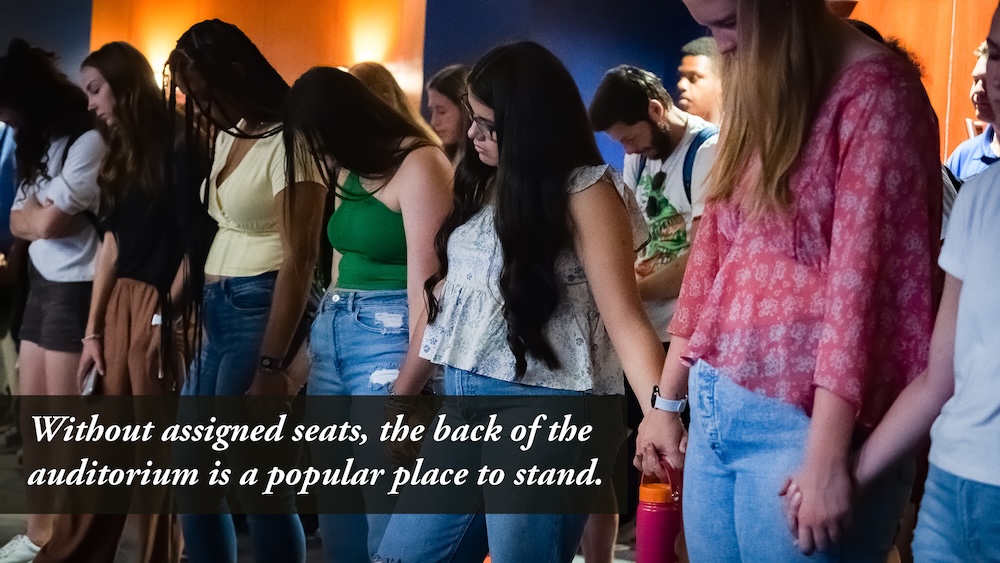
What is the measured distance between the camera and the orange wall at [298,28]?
2680 mm

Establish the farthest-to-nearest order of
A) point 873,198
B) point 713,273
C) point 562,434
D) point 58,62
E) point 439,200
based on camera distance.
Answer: point 58,62 → point 439,200 → point 562,434 → point 713,273 → point 873,198

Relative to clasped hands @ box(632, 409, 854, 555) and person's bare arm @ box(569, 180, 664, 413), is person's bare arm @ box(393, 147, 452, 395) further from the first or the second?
clasped hands @ box(632, 409, 854, 555)

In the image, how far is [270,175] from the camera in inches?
105

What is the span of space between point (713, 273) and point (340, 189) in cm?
119

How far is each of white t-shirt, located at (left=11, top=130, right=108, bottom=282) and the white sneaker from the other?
27.6 inches

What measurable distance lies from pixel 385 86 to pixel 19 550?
1.58m

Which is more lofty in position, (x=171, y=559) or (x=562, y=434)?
(x=562, y=434)

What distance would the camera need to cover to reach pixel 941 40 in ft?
8.09

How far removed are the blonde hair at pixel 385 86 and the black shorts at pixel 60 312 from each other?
93 centimetres

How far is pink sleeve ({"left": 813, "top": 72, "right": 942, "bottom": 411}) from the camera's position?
3.92 feet

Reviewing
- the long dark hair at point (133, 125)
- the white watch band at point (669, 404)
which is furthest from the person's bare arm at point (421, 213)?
the long dark hair at point (133, 125)

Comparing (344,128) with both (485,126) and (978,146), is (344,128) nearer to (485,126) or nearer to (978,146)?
(485,126)

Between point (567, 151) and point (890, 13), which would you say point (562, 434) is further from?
point (890, 13)

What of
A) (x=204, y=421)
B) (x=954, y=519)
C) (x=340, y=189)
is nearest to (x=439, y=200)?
(x=340, y=189)
